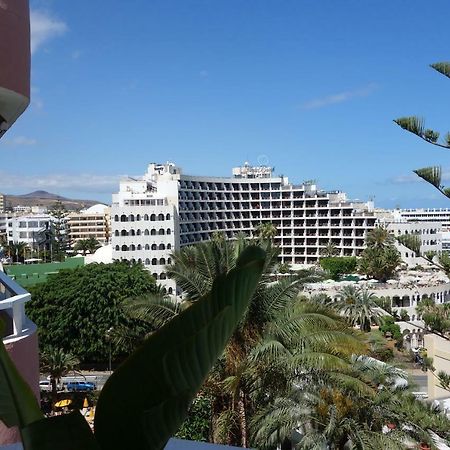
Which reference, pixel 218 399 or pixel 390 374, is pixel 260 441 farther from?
pixel 390 374

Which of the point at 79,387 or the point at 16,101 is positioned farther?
the point at 79,387

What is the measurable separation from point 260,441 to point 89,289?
58.1ft

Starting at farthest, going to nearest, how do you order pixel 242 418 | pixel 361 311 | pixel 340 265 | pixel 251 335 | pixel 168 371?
pixel 340 265 → pixel 361 311 → pixel 251 335 → pixel 242 418 → pixel 168 371

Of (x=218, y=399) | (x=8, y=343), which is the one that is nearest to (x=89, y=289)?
(x=218, y=399)

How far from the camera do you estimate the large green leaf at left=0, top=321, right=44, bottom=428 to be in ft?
4.59

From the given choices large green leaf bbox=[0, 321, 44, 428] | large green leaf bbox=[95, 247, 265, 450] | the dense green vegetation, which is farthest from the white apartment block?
large green leaf bbox=[95, 247, 265, 450]

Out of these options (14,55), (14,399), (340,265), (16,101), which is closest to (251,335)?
(16,101)

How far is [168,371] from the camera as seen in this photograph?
1.34m

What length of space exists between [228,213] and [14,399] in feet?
223

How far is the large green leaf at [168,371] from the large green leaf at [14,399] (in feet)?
0.72

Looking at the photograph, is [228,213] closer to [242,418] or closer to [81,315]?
[81,315]

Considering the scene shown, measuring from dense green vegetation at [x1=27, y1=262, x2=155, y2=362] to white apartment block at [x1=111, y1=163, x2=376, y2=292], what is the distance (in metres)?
22.2

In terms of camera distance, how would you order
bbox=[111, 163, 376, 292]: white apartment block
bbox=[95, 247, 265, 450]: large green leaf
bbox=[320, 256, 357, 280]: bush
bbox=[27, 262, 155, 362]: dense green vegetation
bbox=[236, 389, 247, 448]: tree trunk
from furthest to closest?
bbox=[320, 256, 357, 280]: bush < bbox=[111, 163, 376, 292]: white apartment block < bbox=[27, 262, 155, 362]: dense green vegetation < bbox=[236, 389, 247, 448]: tree trunk < bbox=[95, 247, 265, 450]: large green leaf

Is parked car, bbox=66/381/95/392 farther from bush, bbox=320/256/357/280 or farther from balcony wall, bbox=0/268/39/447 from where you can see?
bush, bbox=320/256/357/280
